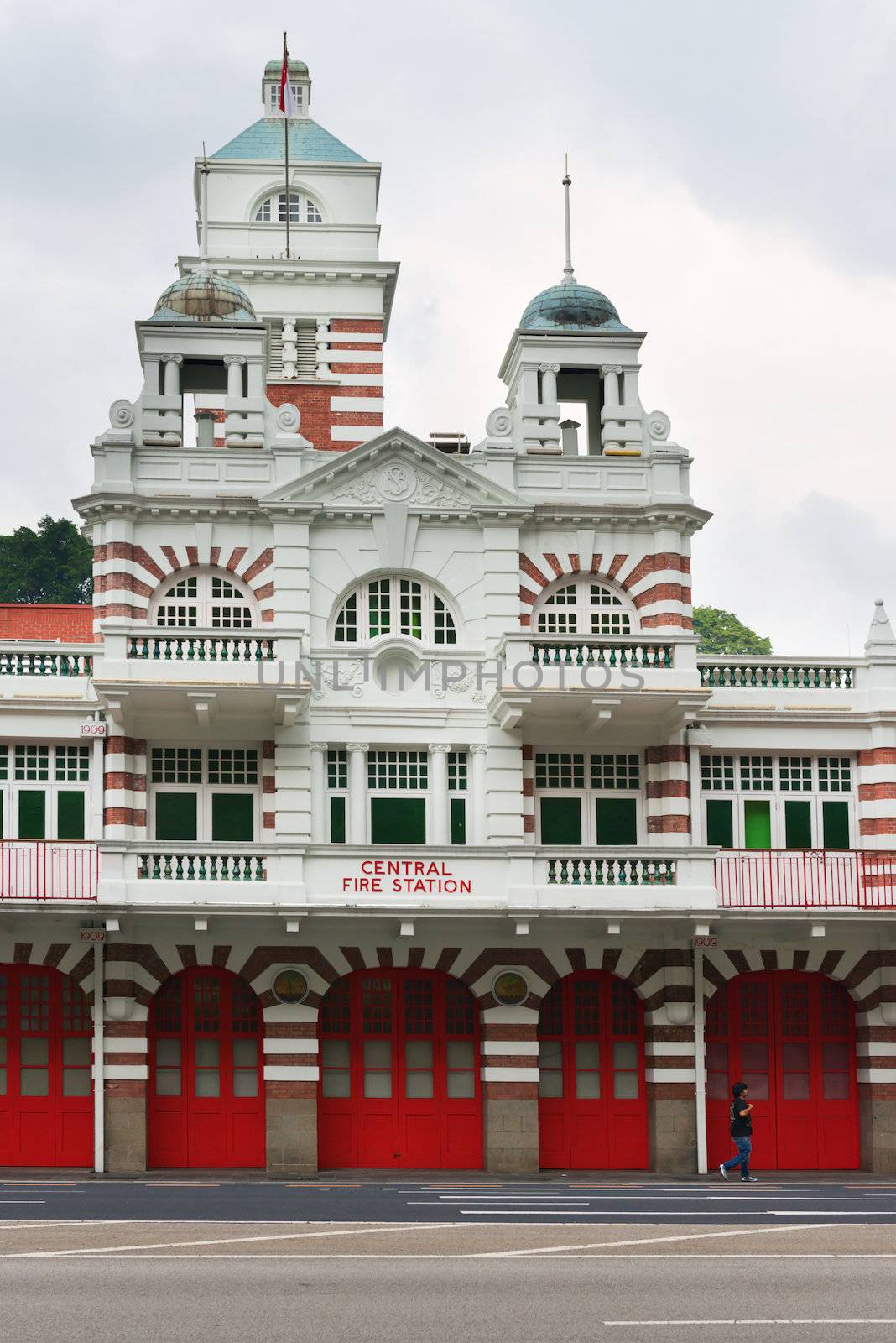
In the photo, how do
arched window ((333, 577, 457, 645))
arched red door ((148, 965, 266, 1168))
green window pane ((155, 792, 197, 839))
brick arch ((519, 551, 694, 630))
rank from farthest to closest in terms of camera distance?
brick arch ((519, 551, 694, 630))
arched window ((333, 577, 457, 645))
green window pane ((155, 792, 197, 839))
arched red door ((148, 965, 266, 1168))

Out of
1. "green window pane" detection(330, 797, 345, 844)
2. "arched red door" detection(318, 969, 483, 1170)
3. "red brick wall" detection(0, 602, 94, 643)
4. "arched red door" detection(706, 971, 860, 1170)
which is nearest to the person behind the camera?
"arched red door" detection(318, 969, 483, 1170)

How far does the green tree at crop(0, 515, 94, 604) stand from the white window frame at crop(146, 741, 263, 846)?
38.6m

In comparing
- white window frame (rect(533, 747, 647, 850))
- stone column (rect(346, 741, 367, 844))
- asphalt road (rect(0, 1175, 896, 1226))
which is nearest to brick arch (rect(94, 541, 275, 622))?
stone column (rect(346, 741, 367, 844))

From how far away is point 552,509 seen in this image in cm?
3762

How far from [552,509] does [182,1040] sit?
12235mm

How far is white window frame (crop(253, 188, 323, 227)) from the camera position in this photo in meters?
45.7

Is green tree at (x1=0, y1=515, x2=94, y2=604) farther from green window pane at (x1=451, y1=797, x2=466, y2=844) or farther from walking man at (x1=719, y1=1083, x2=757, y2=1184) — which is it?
walking man at (x1=719, y1=1083, x2=757, y2=1184)

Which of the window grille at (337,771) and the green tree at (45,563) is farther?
the green tree at (45,563)

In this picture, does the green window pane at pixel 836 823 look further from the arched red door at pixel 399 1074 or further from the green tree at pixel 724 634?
the green tree at pixel 724 634

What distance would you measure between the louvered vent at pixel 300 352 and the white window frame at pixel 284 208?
277 cm

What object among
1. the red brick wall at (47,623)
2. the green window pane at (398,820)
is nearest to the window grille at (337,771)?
the green window pane at (398,820)

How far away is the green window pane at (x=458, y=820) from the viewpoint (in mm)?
36750

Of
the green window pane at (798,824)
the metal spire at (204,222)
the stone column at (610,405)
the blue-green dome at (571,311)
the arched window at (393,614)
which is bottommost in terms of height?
the green window pane at (798,824)

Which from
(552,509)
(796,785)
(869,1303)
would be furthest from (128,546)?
(869,1303)
